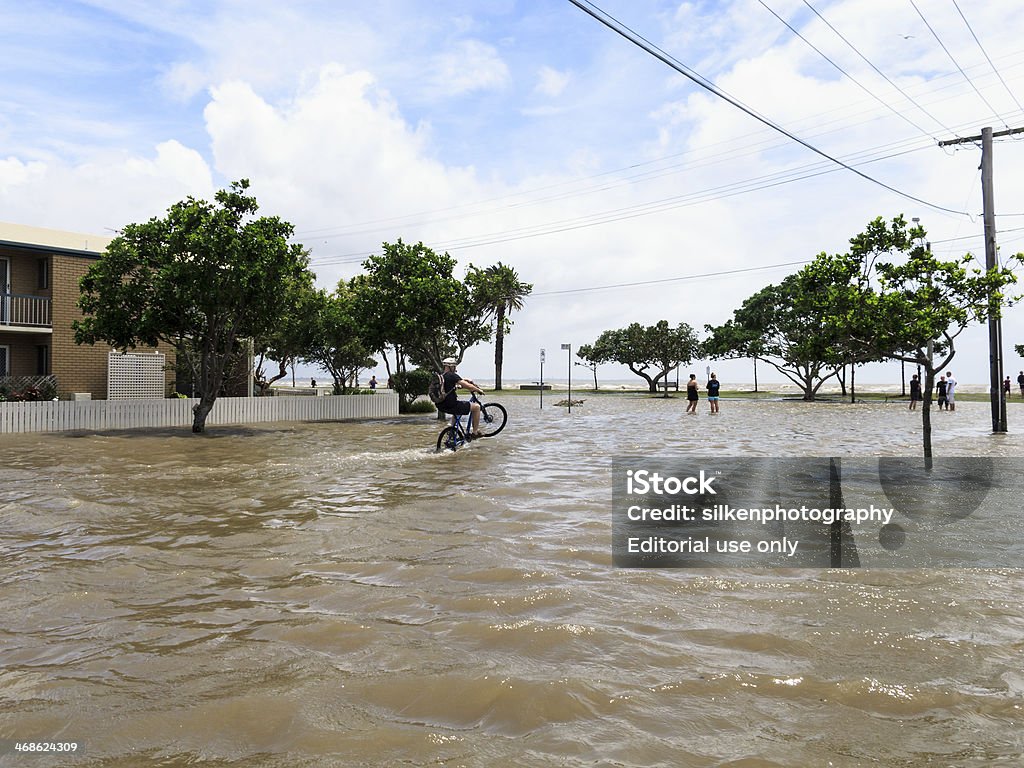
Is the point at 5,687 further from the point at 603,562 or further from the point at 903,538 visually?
the point at 903,538

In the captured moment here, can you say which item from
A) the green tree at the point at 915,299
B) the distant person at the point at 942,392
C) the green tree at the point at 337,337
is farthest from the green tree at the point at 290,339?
the distant person at the point at 942,392

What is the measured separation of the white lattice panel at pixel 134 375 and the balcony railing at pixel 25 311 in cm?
254

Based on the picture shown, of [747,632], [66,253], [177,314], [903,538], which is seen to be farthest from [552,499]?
[66,253]

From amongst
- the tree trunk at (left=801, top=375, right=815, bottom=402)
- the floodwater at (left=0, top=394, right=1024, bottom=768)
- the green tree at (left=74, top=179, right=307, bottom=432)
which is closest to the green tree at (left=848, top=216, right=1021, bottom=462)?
the floodwater at (left=0, top=394, right=1024, bottom=768)

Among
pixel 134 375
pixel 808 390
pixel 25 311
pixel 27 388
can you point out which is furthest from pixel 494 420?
pixel 808 390

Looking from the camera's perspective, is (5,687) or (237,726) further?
(5,687)

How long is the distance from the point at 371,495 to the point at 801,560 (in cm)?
579

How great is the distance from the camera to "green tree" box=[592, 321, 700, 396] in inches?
2630

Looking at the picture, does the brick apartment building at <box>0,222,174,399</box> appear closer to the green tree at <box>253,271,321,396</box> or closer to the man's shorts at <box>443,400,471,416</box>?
the green tree at <box>253,271,321,396</box>

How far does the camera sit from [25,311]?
25.7 meters

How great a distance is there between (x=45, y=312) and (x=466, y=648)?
91.4 ft

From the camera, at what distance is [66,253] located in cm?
2628

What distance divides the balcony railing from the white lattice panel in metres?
2.54

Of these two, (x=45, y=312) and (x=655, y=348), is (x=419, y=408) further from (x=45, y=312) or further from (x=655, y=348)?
(x=655, y=348)
